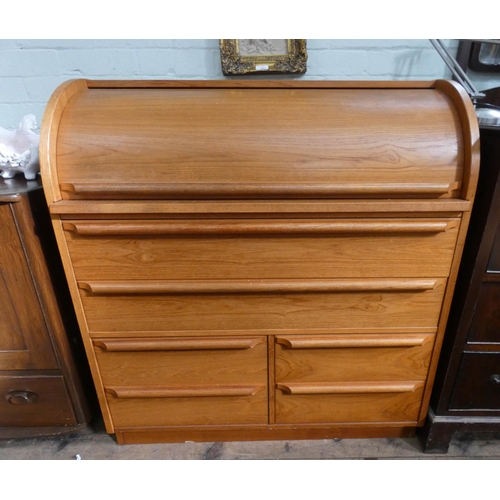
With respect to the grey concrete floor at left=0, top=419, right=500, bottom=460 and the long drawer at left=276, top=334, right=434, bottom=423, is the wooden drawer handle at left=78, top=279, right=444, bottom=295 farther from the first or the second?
the grey concrete floor at left=0, top=419, right=500, bottom=460

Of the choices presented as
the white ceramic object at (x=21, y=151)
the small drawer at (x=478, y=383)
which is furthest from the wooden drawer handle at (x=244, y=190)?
the small drawer at (x=478, y=383)

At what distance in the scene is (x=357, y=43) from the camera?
1354mm

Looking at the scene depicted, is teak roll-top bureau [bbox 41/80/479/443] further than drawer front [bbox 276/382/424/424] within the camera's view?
No

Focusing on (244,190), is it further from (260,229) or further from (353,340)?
(353,340)

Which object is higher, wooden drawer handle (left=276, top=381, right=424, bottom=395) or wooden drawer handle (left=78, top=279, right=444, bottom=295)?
wooden drawer handle (left=78, top=279, right=444, bottom=295)

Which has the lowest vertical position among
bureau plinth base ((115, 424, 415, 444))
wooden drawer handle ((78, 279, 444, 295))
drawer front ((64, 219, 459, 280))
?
bureau plinth base ((115, 424, 415, 444))

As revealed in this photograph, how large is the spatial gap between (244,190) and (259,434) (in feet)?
3.07

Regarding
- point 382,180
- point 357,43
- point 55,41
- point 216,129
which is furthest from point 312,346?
point 55,41

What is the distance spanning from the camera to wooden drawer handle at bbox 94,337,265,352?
1.10 m

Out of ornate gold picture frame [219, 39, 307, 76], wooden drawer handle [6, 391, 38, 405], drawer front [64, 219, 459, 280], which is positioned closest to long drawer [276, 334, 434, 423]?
drawer front [64, 219, 459, 280]

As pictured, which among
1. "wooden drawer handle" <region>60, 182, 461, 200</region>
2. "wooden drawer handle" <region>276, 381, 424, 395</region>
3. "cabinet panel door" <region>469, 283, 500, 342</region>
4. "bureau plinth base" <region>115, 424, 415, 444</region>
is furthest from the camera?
"bureau plinth base" <region>115, 424, 415, 444</region>

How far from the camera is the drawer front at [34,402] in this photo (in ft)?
3.92

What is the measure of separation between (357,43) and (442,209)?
2.70 ft

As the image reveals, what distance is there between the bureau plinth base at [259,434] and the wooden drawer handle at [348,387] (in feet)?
0.66
